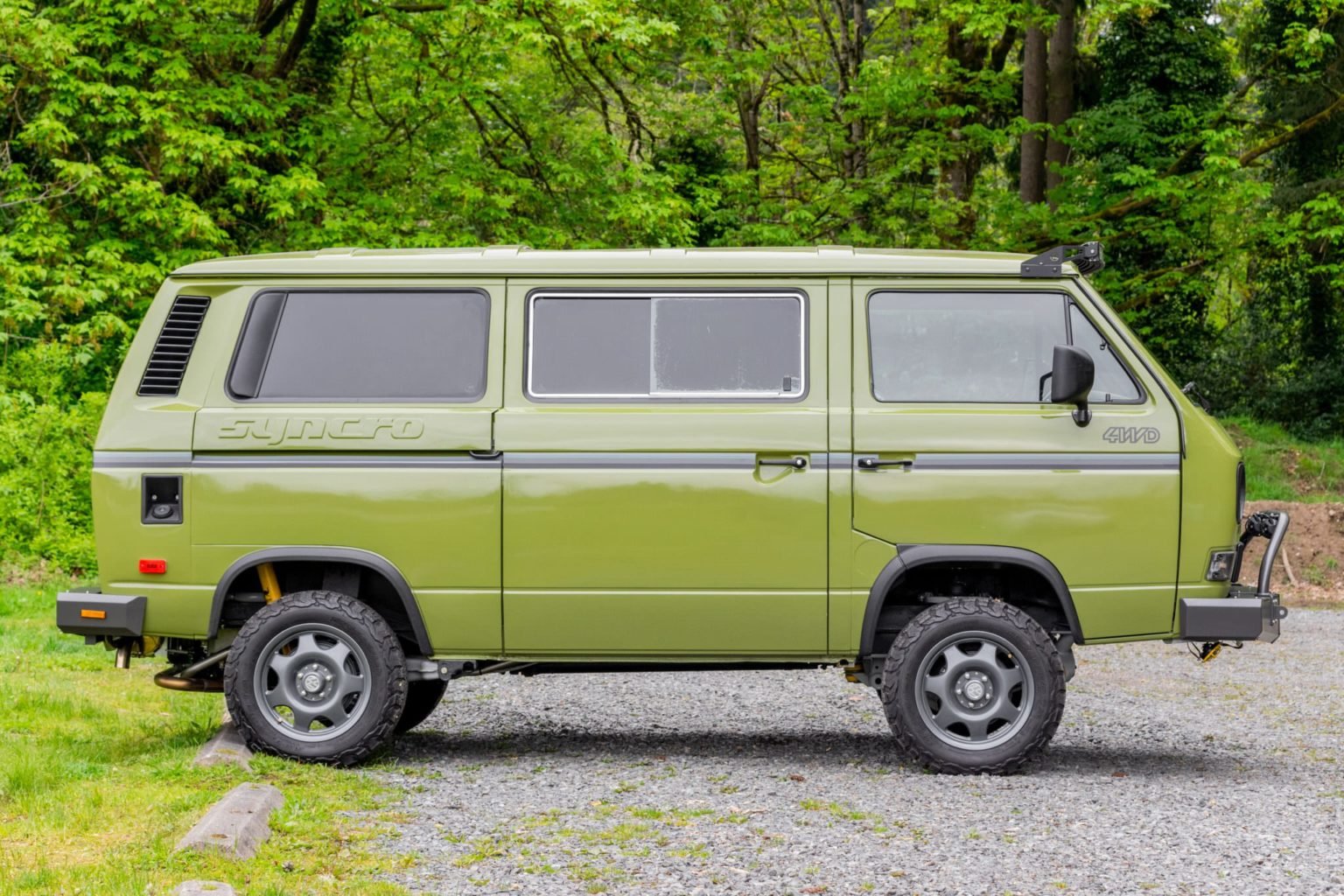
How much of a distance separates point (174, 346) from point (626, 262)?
7.43 ft

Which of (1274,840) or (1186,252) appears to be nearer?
(1274,840)

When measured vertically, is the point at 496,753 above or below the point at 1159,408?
below

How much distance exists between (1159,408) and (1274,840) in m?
2.11

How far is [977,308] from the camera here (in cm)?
720

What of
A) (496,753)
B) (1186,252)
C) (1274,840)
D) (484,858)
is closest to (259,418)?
(496,753)

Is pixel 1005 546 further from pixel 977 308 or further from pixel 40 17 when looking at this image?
pixel 40 17

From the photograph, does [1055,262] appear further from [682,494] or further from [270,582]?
[270,582]

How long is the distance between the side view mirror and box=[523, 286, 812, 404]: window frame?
1.15m

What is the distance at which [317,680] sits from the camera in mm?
7191

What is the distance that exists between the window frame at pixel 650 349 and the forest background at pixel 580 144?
9064mm

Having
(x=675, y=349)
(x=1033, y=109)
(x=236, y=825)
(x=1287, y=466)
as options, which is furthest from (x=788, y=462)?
(x=1287, y=466)

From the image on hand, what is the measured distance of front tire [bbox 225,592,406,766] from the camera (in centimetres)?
710

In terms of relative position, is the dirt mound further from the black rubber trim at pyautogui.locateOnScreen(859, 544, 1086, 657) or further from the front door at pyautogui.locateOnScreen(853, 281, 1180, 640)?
the black rubber trim at pyautogui.locateOnScreen(859, 544, 1086, 657)

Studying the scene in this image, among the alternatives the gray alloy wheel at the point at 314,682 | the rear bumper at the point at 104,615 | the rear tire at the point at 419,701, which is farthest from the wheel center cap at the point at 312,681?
the rear tire at the point at 419,701
